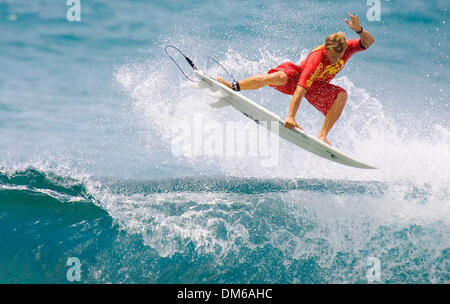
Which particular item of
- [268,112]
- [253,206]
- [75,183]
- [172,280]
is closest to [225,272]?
[172,280]

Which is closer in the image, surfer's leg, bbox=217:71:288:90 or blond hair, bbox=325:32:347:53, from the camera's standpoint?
blond hair, bbox=325:32:347:53

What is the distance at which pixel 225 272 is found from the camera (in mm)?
5562

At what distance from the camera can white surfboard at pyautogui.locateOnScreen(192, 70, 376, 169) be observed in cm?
641

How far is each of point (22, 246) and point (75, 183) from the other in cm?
275

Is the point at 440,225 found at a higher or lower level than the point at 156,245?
higher

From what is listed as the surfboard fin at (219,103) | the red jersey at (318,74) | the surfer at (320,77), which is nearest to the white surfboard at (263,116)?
the surfboard fin at (219,103)

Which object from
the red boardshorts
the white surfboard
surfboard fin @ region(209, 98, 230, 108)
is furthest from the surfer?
surfboard fin @ region(209, 98, 230, 108)

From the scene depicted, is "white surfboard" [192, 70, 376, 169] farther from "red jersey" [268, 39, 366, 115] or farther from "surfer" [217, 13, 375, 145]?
"red jersey" [268, 39, 366, 115]

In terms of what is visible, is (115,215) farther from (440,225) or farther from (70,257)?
(440,225)

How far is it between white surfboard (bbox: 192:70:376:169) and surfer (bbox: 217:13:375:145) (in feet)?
0.51

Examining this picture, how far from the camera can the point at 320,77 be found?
622 cm

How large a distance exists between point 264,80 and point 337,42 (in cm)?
132

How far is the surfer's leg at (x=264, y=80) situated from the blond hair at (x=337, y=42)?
92 centimetres

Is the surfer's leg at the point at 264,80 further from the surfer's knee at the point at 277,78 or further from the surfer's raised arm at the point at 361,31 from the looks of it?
the surfer's raised arm at the point at 361,31
